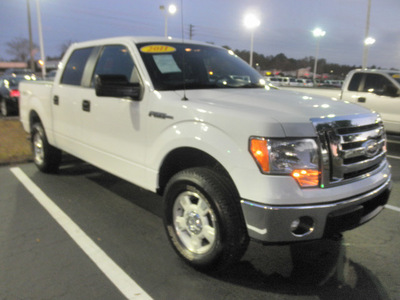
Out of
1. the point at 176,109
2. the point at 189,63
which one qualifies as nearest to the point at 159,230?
the point at 176,109

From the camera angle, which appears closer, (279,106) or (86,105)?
(279,106)

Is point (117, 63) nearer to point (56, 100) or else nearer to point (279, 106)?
point (56, 100)

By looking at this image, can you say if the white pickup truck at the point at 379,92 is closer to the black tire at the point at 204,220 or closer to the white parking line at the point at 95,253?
the black tire at the point at 204,220

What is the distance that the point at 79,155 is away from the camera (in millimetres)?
4594

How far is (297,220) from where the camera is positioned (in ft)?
7.79

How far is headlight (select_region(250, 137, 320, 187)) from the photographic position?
7.74ft

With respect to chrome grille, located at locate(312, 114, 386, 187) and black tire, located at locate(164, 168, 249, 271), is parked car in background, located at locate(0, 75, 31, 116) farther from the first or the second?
chrome grille, located at locate(312, 114, 386, 187)

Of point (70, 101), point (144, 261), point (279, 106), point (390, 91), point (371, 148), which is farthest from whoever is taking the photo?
point (390, 91)

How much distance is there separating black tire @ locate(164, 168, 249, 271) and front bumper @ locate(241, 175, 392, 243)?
149 mm

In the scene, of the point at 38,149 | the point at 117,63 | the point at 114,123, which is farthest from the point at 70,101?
the point at 38,149

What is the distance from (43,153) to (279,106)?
14.0ft

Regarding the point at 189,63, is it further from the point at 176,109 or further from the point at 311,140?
the point at 311,140

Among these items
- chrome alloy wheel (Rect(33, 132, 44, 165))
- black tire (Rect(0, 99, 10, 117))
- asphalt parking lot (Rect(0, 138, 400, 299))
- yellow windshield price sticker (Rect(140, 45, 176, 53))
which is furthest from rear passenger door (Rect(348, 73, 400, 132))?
black tire (Rect(0, 99, 10, 117))

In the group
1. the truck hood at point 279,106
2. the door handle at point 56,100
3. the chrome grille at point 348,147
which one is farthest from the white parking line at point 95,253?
the chrome grille at point 348,147
